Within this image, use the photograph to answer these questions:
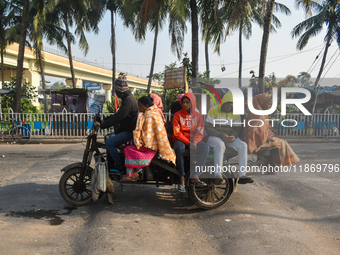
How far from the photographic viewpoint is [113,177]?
4.93 m

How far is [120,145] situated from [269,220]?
2443 mm

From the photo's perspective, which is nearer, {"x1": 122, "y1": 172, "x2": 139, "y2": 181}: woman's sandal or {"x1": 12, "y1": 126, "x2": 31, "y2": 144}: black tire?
{"x1": 122, "y1": 172, "x2": 139, "y2": 181}: woman's sandal

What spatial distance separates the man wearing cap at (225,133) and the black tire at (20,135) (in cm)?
1089

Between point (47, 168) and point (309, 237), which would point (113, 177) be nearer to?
point (309, 237)

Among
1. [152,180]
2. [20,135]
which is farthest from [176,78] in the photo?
[152,180]

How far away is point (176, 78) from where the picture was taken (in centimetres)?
1314

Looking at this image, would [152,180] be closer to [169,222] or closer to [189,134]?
[169,222]

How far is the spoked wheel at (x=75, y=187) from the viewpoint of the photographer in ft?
16.1

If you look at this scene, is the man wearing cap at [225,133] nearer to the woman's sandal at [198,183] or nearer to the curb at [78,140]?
the woman's sandal at [198,183]

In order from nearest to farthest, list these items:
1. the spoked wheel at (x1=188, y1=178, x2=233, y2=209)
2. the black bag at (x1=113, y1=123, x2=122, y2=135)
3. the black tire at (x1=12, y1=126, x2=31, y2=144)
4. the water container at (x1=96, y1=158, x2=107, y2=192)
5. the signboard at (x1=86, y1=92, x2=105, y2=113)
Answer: the water container at (x1=96, y1=158, x2=107, y2=192) → the spoked wheel at (x1=188, y1=178, x2=233, y2=209) → the black bag at (x1=113, y1=123, x2=122, y2=135) → the black tire at (x1=12, y1=126, x2=31, y2=144) → the signboard at (x1=86, y1=92, x2=105, y2=113)

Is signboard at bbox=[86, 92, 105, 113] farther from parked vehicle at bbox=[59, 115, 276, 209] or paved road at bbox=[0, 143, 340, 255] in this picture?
parked vehicle at bbox=[59, 115, 276, 209]

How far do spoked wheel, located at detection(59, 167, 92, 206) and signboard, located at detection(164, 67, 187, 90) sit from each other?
8584mm

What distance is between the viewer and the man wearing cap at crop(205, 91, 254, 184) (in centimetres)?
476

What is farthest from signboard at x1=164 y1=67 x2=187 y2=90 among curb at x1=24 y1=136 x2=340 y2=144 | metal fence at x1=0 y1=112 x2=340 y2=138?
curb at x1=24 y1=136 x2=340 y2=144
